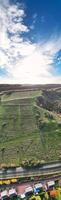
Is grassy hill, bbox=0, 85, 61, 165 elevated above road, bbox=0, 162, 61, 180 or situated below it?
above

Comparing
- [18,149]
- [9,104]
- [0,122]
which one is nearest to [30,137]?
[18,149]

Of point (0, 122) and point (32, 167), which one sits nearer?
point (32, 167)

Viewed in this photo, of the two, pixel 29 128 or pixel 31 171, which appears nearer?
pixel 31 171

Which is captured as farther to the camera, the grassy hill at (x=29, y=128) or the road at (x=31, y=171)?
the grassy hill at (x=29, y=128)

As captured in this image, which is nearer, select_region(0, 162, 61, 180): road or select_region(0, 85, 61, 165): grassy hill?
select_region(0, 162, 61, 180): road

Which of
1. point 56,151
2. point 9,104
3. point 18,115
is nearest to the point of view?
point 56,151

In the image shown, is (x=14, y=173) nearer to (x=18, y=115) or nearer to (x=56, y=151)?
(x=56, y=151)

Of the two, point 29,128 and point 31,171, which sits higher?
point 29,128

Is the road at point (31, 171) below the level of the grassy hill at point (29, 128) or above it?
below
